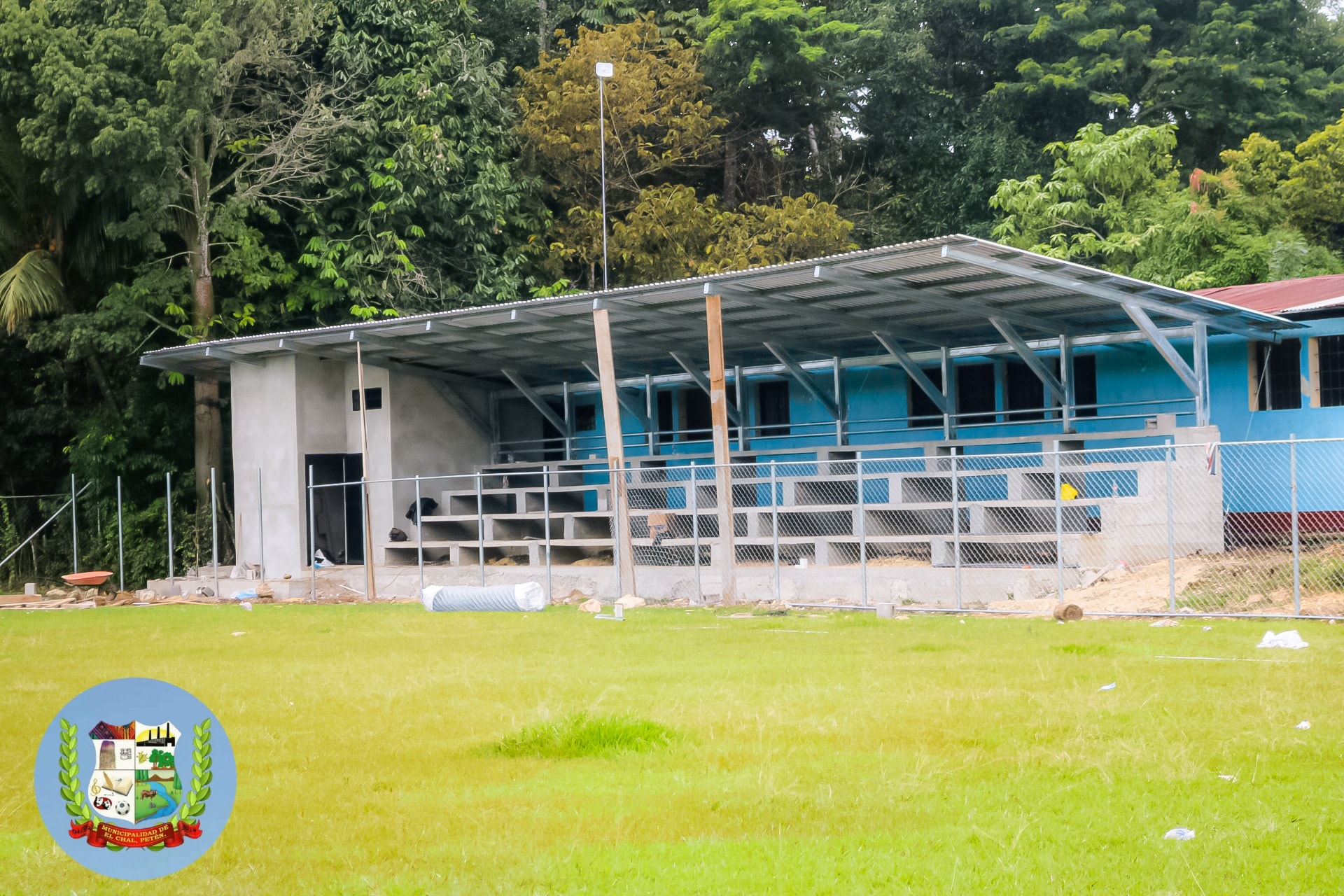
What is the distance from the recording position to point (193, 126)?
3291 cm

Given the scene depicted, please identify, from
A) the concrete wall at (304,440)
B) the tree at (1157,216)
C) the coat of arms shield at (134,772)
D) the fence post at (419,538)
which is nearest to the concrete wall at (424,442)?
the concrete wall at (304,440)

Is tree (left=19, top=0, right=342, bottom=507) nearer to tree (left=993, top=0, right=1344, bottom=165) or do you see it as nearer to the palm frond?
the palm frond

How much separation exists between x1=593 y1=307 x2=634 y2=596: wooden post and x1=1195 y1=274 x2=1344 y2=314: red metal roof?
34.1 feet

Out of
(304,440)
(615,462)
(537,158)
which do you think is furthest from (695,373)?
(537,158)

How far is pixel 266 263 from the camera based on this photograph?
1433 inches

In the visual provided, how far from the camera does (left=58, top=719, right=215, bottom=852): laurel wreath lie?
13.6 ft

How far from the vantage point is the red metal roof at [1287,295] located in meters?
23.8

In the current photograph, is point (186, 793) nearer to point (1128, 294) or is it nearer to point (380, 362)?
point (1128, 294)

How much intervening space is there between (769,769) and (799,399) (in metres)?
23.4

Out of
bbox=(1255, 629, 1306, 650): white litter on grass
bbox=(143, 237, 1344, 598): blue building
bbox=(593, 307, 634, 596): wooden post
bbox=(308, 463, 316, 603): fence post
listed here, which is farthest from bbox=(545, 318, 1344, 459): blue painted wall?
bbox=(1255, 629, 1306, 650): white litter on grass

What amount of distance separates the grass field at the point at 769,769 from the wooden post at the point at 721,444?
16.6 feet

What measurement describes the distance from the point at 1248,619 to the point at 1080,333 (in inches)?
415

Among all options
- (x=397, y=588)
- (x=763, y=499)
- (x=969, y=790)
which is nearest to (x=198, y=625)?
(x=397, y=588)

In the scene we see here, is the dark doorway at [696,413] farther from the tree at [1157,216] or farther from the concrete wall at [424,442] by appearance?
the tree at [1157,216]
